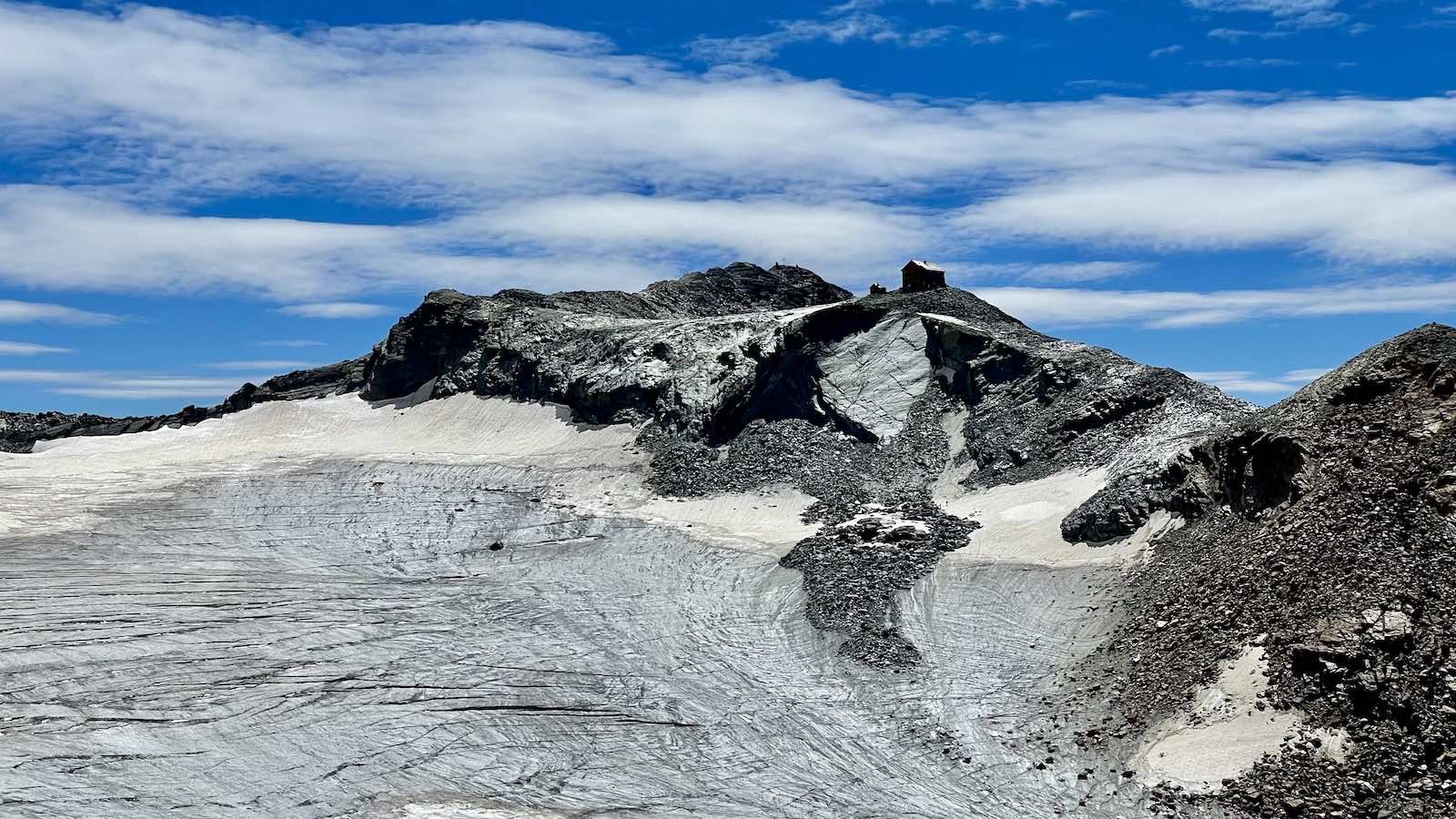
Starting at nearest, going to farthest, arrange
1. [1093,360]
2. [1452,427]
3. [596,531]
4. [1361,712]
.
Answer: [1361,712] → [1452,427] → [596,531] → [1093,360]

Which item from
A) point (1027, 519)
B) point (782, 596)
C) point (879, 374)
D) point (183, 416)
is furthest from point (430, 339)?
point (1027, 519)

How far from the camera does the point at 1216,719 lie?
28.1m

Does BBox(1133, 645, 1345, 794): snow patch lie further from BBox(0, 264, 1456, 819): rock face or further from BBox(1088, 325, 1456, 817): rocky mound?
BBox(1088, 325, 1456, 817): rocky mound

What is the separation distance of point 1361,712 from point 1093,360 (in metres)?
30.3

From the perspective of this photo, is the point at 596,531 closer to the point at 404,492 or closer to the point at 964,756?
the point at 404,492

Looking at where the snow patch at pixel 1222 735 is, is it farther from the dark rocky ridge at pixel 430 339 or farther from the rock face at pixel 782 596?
the dark rocky ridge at pixel 430 339

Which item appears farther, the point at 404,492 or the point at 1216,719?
the point at 404,492

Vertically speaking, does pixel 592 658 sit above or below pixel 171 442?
below

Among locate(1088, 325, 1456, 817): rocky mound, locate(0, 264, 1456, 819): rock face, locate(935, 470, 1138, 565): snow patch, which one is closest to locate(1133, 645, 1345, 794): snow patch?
locate(0, 264, 1456, 819): rock face

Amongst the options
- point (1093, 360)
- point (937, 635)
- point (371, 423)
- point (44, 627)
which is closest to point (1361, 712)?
point (937, 635)

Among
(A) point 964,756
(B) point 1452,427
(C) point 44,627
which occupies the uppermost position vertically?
(B) point 1452,427

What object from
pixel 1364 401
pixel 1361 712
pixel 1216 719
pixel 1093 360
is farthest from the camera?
pixel 1093 360

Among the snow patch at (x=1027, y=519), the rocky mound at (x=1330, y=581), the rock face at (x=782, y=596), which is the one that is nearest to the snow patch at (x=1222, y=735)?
the rock face at (x=782, y=596)

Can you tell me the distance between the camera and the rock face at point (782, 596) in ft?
90.7
